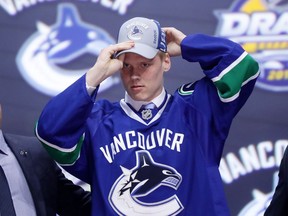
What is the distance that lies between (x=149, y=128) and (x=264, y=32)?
77 cm

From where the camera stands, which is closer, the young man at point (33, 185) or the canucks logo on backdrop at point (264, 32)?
the young man at point (33, 185)

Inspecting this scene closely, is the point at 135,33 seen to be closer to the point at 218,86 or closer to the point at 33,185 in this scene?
the point at 218,86

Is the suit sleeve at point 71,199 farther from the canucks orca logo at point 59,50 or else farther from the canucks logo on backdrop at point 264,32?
the canucks logo on backdrop at point 264,32

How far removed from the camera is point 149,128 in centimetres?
131

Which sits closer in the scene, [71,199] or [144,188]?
[144,188]

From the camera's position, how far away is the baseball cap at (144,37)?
1.30 metres

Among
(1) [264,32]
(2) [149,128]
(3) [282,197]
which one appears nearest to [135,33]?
(2) [149,128]

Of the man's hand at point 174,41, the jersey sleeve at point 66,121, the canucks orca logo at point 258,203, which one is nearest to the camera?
the jersey sleeve at point 66,121

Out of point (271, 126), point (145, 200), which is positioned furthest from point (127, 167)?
point (271, 126)

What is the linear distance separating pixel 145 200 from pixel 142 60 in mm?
261

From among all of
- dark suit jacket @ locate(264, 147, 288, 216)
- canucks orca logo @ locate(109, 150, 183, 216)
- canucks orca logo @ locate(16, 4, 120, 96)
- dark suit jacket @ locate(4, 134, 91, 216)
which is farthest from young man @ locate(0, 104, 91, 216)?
canucks orca logo @ locate(16, 4, 120, 96)

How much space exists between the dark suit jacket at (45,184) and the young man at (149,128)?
80 millimetres

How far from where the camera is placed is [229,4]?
1956 millimetres

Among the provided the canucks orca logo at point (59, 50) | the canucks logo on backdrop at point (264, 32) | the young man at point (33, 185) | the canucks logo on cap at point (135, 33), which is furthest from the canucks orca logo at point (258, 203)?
the canucks logo on cap at point (135, 33)
